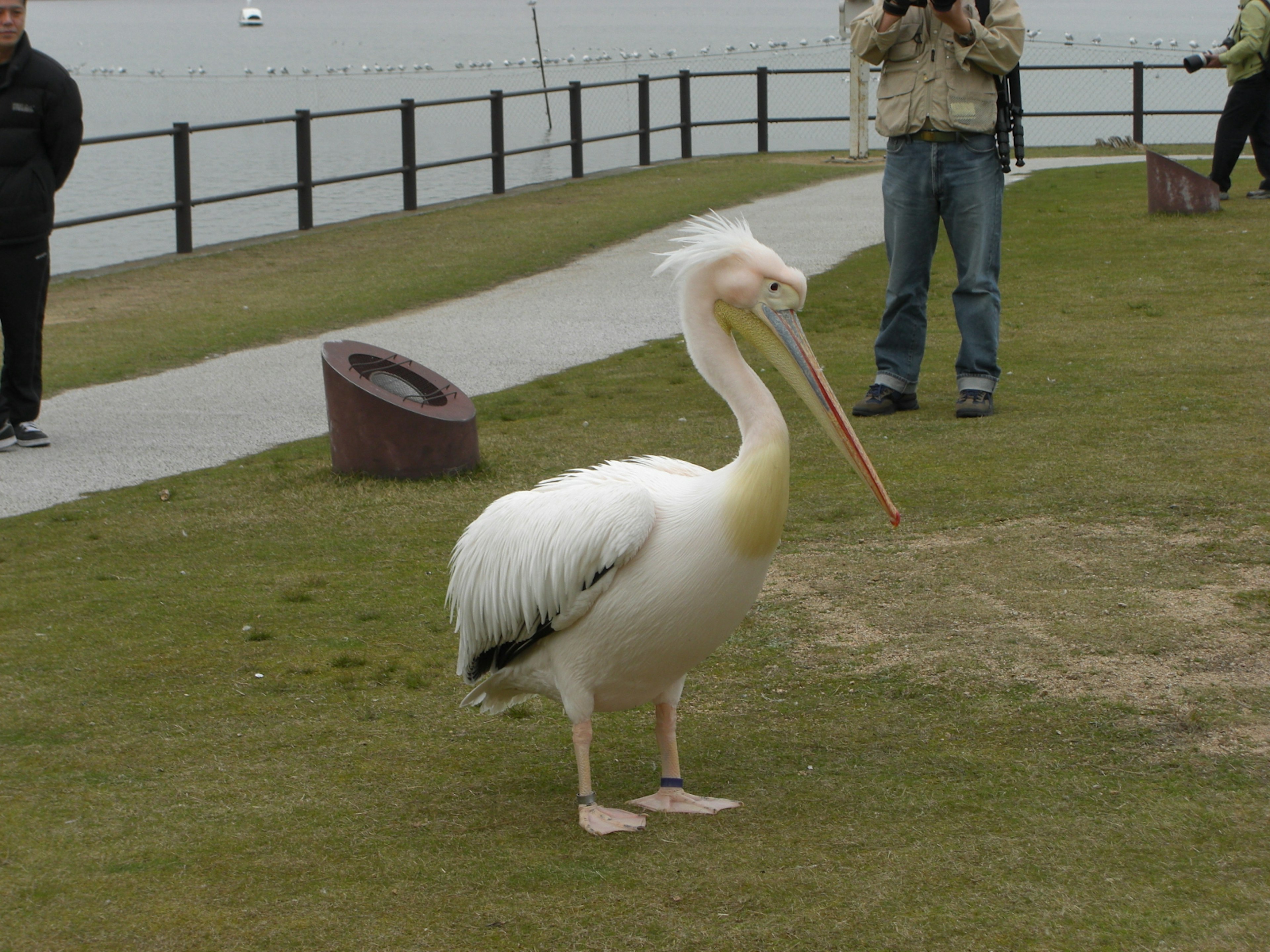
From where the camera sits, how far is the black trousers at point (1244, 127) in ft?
41.2

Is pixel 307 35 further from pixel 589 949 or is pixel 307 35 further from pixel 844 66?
pixel 589 949

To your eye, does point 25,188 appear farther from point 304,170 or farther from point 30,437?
point 304,170

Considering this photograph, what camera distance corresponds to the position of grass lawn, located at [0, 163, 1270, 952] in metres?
2.75

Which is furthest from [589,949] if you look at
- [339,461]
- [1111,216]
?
[1111,216]

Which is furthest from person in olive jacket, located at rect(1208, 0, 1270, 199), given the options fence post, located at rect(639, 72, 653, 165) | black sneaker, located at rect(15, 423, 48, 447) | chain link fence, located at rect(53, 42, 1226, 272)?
black sneaker, located at rect(15, 423, 48, 447)

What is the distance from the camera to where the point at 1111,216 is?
1277cm

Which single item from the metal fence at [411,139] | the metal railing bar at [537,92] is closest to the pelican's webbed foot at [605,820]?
the metal fence at [411,139]

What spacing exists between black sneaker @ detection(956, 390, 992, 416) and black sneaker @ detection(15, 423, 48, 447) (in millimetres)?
4315

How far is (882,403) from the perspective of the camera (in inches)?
268

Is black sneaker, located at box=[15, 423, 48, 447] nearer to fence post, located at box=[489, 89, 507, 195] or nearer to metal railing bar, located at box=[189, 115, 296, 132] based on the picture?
metal railing bar, located at box=[189, 115, 296, 132]

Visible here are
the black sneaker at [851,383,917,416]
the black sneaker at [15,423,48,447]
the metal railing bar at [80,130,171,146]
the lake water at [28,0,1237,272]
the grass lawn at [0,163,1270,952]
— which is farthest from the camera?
the lake water at [28,0,1237,272]

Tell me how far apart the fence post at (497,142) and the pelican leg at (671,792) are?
13.9 metres

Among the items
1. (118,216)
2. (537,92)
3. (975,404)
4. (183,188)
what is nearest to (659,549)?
(975,404)

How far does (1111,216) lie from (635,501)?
10.8 meters
